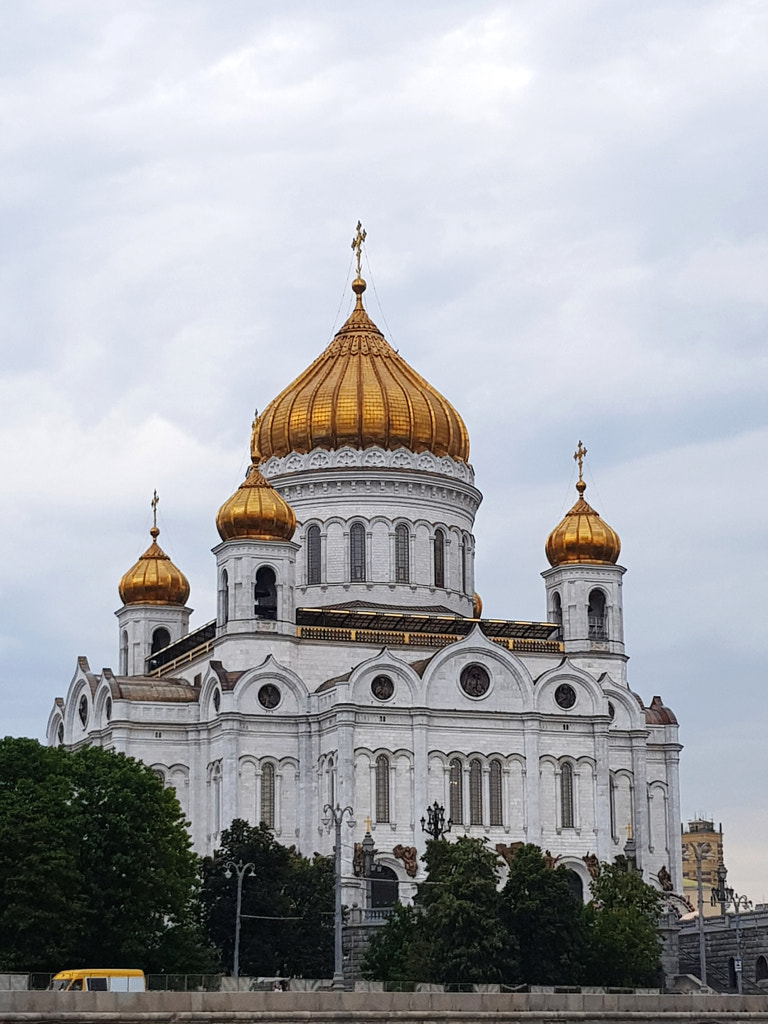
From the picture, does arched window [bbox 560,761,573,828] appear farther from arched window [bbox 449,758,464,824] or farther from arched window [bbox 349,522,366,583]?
arched window [bbox 349,522,366,583]

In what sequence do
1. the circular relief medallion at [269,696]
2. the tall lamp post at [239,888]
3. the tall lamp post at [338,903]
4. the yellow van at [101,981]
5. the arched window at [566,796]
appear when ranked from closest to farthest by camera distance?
1. the yellow van at [101,981]
2. the tall lamp post at [338,903]
3. the tall lamp post at [239,888]
4. the circular relief medallion at [269,696]
5. the arched window at [566,796]

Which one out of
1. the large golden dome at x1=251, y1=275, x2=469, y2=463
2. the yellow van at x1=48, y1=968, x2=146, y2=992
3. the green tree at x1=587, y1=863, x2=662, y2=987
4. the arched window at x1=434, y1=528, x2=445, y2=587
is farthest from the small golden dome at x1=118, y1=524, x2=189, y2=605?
the yellow van at x1=48, y1=968, x2=146, y2=992

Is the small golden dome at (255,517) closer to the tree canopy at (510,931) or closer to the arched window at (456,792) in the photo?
the arched window at (456,792)

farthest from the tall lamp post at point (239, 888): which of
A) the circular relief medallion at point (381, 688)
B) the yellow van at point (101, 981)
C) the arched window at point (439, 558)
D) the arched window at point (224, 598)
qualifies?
the arched window at point (439, 558)

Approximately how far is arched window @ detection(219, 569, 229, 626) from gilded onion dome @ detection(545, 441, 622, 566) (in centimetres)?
1375

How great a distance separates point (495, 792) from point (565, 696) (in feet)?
15.8

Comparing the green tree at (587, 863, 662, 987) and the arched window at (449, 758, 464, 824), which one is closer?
the green tree at (587, 863, 662, 987)

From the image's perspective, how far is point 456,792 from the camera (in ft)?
256

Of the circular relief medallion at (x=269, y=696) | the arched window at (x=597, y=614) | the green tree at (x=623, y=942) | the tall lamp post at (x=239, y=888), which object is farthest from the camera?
the arched window at (x=597, y=614)

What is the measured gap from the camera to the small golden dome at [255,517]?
263 ft

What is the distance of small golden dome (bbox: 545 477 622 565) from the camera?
85.7 metres

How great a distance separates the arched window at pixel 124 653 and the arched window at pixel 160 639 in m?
Result: 1.31

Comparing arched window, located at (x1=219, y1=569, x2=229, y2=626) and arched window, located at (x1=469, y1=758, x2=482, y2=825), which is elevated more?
arched window, located at (x1=219, y1=569, x2=229, y2=626)

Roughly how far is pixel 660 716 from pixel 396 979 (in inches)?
1029
